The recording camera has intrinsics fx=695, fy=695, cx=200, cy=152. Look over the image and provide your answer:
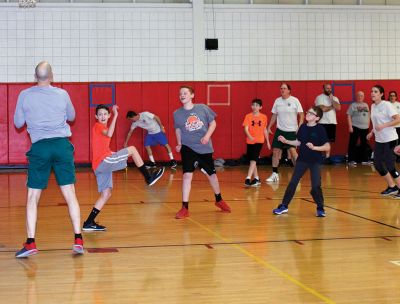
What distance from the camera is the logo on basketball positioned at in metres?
10.0

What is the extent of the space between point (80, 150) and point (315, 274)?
1411 centimetres

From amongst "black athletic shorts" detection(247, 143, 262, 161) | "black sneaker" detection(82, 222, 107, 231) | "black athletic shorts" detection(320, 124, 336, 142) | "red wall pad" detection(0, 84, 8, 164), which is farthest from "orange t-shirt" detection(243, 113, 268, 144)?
"red wall pad" detection(0, 84, 8, 164)

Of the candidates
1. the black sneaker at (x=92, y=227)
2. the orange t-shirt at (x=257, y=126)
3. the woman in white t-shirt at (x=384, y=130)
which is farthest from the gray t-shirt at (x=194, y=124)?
the orange t-shirt at (x=257, y=126)

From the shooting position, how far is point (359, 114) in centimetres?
2038

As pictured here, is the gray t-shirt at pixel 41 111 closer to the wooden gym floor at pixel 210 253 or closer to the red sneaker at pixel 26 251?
the red sneaker at pixel 26 251

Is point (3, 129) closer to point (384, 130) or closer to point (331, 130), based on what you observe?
point (331, 130)

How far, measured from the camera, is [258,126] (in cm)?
1443

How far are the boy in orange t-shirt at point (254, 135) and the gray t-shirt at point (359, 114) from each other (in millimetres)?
6648

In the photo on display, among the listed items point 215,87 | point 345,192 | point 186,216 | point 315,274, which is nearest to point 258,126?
point 345,192

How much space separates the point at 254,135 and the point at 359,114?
700 centimetres

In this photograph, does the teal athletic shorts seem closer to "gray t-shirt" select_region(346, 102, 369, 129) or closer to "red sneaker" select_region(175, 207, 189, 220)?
"red sneaker" select_region(175, 207, 189, 220)

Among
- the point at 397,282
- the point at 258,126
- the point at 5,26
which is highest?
the point at 5,26

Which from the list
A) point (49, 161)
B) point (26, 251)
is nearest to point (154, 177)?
point (49, 161)

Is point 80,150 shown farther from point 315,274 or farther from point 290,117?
point 315,274
